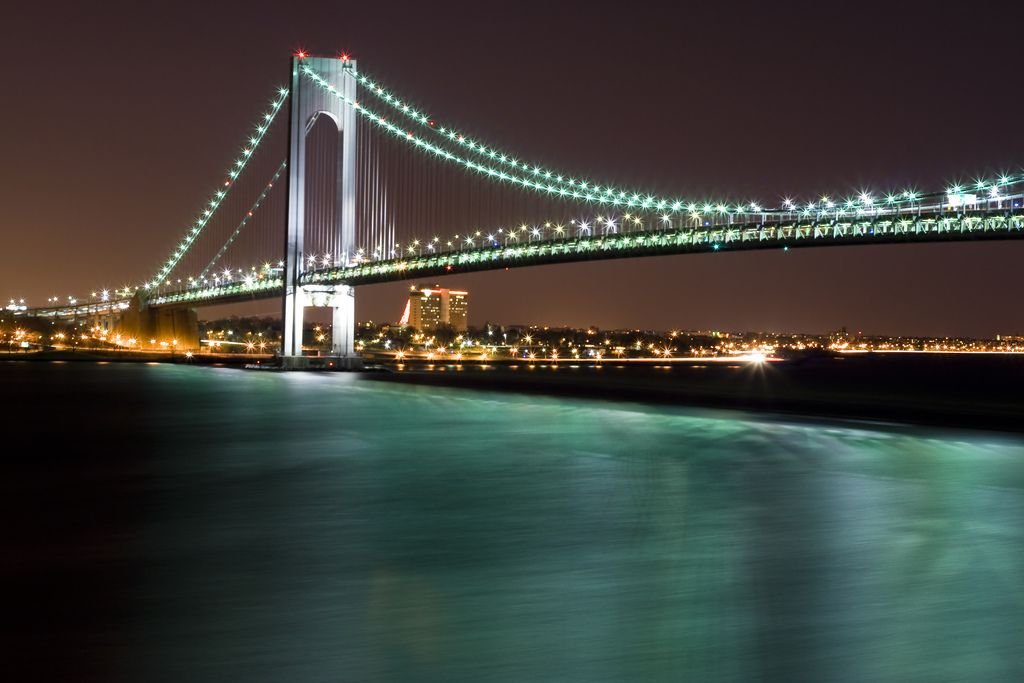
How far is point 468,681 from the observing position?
4754mm

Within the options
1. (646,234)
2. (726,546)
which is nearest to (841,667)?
(726,546)

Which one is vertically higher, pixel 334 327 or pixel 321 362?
pixel 334 327

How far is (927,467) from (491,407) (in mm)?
14750

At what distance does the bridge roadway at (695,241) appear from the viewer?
4122 cm

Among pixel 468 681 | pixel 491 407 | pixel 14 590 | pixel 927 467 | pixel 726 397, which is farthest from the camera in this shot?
pixel 726 397

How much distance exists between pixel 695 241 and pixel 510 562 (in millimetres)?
40351

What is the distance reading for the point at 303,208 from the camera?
163ft

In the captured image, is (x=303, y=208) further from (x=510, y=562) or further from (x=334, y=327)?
(x=510, y=562)

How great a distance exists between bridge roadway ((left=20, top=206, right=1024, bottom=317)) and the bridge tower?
0.87 metres

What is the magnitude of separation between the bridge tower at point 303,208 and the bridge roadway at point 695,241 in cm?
87

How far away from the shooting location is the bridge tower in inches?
1930

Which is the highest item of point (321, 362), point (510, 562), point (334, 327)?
point (334, 327)

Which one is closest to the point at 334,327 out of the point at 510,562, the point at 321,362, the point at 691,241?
the point at 321,362

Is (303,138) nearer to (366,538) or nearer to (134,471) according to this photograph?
(134,471)
